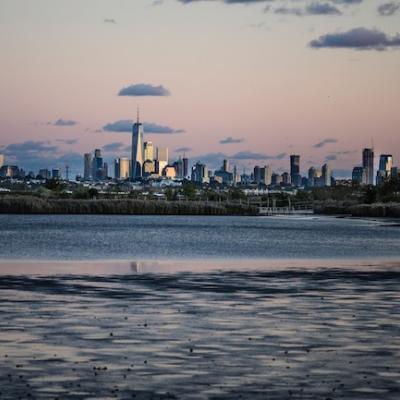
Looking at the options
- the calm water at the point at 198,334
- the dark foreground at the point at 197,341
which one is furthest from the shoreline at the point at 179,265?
the dark foreground at the point at 197,341

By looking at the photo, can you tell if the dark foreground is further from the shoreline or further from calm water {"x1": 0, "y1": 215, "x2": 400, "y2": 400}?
the shoreline

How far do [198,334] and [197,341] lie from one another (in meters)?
1.00

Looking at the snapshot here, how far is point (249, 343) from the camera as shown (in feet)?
65.9

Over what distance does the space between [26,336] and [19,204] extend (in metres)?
176

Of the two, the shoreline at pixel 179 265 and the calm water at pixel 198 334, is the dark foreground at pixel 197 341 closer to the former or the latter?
the calm water at pixel 198 334

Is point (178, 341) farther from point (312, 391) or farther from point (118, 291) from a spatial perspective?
point (118, 291)

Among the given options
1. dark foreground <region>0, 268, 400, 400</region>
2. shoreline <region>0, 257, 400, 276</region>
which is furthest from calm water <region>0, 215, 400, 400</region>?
shoreline <region>0, 257, 400, 276</region>

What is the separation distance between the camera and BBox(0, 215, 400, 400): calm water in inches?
621

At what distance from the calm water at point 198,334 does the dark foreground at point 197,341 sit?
30mm

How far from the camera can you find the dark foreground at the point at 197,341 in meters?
15.7

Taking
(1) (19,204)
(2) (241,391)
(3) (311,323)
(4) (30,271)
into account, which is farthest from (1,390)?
(1) (19,204)

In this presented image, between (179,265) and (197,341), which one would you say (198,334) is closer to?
(197,341)

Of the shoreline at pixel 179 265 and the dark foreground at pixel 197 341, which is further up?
the dark foreground at pixel 197 341

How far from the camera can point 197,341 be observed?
20281mm
